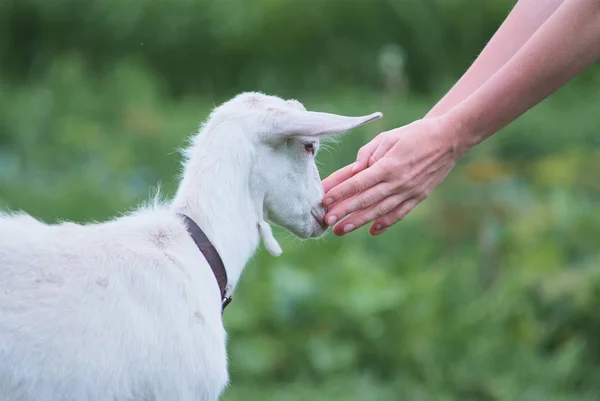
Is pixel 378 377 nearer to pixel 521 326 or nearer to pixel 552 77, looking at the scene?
pixel 521 326

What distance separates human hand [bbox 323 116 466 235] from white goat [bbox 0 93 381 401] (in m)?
0.09

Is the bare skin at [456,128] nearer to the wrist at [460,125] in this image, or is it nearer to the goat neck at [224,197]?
the wrist at [460,125]

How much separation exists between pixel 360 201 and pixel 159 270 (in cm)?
64

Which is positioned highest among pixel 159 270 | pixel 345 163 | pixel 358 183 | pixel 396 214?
pixel 358 183

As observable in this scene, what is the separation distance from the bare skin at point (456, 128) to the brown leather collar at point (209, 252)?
366 millimetres

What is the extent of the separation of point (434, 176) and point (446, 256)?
2729mm

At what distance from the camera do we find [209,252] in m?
3.15

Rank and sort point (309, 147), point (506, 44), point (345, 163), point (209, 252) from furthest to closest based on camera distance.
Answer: point (345, 163) < point (506, 44) < point (309, 147) < point (209, 252)

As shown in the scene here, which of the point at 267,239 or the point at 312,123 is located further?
the point at 267,239

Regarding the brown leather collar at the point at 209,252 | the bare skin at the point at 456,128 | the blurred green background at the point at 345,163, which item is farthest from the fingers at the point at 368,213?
the blurred green background at the point at 345,163

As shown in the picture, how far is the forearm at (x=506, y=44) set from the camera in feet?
11.9

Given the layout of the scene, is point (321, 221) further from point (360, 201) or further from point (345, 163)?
point (345, 163)

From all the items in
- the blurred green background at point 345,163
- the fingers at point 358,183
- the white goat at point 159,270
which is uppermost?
the fingers at point 358,183

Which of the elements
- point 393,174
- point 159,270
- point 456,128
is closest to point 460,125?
point 456,128
